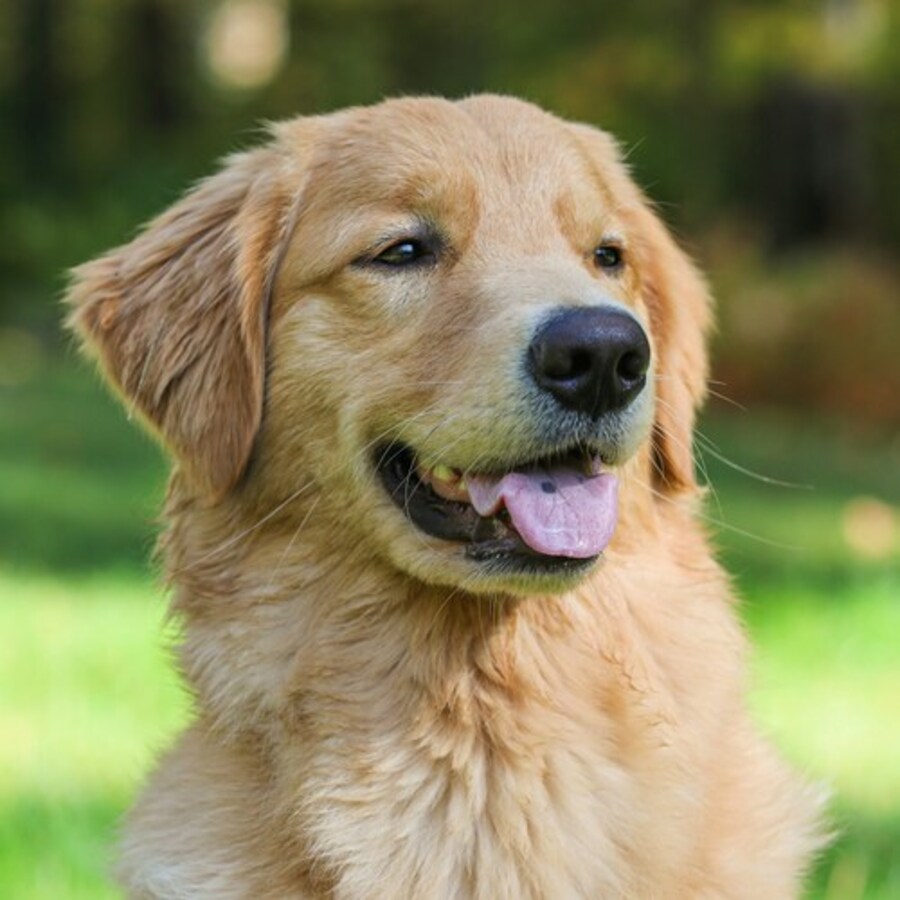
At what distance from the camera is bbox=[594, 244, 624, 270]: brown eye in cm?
468

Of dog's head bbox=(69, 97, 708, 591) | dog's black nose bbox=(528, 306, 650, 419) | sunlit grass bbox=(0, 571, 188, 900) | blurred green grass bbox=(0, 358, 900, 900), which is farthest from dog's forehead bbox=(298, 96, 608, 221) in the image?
sunlit grass bbox=(0, 571, 188, 900)

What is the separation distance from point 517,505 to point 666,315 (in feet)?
3.62

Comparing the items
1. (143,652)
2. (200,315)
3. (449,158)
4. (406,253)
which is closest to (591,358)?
(406,253)

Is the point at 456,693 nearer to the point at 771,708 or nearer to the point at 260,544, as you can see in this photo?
the point at 260,544

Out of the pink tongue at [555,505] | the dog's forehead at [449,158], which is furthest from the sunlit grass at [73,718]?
the dog's forehead at [449,158]

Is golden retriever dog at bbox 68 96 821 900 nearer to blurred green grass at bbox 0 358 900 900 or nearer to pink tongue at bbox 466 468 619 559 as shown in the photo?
pink tongue at bbox 466 468 619 559

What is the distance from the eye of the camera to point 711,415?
17078 mm

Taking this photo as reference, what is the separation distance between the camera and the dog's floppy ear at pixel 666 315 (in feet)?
15.7

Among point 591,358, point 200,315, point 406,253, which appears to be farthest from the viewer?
point 200,315

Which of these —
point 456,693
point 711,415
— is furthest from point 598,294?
point 711,415

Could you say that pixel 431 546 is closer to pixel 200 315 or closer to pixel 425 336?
pixel 425 336

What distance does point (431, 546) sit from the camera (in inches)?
163

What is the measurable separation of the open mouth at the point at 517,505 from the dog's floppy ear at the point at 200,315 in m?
0.44

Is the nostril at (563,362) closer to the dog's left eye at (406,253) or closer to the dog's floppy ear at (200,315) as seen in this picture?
the dog's left eye at (406,253)
